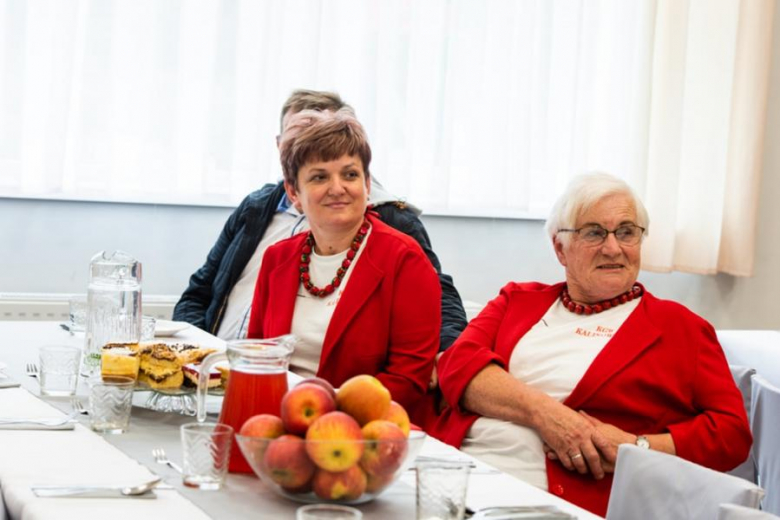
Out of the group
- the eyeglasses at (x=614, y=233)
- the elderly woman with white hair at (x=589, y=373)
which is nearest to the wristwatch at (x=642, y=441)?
the elderly woman with white hair at (x=589, y=373)

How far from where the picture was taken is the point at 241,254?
11.0 feet

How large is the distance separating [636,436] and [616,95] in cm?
266

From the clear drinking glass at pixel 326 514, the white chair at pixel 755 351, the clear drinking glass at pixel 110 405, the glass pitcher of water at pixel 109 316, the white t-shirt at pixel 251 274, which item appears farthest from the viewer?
the white t-shirt at pixel 251 274

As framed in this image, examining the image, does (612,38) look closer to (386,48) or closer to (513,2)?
(513,2)

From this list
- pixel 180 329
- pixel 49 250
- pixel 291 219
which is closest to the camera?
pixel 180 329

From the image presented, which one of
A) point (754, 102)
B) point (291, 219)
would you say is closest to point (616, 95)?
point (754, 102)

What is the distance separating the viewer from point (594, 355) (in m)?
2.29

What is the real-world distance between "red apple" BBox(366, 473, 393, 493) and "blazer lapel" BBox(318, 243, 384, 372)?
109 cm

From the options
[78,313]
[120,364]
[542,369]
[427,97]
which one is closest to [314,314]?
[542,369]

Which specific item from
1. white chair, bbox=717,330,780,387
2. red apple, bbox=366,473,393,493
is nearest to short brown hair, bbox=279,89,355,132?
white chair, bbox=717,330,780,387

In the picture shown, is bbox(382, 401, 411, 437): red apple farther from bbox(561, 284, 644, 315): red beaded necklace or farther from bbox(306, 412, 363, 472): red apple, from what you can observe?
bbox(561, 284, 644, 315): red beaded necklace

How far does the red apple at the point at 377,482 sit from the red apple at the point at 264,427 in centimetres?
12

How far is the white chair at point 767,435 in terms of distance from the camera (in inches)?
81.5

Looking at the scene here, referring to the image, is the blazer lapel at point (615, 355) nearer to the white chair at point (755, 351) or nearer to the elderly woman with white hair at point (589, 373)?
the elderly woman with white hair at point (589, 373)
